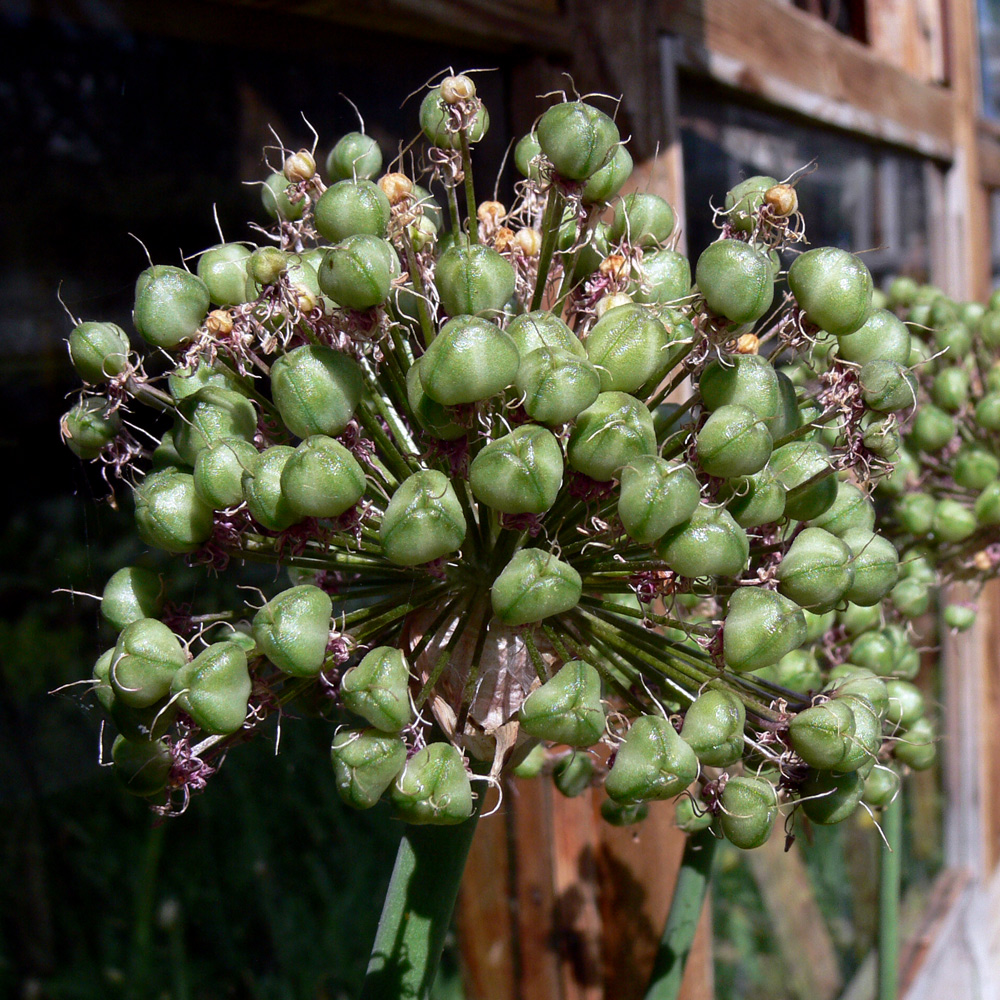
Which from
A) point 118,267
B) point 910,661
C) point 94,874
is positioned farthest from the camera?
point 94,874

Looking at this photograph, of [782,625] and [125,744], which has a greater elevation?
[782,625]

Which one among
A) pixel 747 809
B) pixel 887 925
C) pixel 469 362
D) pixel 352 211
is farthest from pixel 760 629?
pixel 887 925

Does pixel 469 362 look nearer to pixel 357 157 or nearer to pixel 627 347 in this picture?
pixel 627 347

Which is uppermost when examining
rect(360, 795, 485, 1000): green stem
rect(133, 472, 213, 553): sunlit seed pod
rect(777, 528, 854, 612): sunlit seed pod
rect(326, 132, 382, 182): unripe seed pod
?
rect(326, 132, 382, 182): unripe seed pod

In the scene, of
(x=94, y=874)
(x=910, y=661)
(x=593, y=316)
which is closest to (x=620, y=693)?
(x=593, y=316)

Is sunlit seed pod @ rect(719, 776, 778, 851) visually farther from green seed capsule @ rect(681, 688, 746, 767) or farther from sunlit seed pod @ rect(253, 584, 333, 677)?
sunlit seed pod @ rect(253, 584, 333, 677)

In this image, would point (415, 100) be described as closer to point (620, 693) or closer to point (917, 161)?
point (620, 693)

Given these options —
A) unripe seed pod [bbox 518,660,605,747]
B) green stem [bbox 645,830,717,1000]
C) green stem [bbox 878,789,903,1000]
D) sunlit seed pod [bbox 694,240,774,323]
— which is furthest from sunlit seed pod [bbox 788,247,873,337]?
green stem [bbox 878,789,903,1000]
